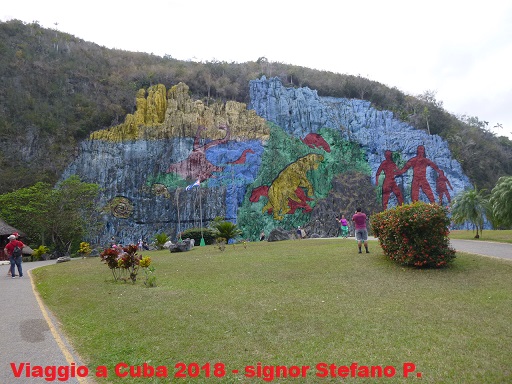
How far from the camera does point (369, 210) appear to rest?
3659cm

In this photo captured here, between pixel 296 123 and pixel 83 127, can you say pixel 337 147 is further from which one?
pixel 83 127

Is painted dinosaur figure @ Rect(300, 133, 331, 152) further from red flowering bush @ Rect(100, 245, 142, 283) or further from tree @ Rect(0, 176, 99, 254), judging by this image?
red flowering bush @ Rect(100, 245, 142, 283)

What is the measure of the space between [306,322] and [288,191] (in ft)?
98.9

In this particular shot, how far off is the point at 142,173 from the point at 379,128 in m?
25.2

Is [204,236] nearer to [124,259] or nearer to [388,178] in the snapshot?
[124,259]

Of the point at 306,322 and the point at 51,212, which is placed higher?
the point at 51,212

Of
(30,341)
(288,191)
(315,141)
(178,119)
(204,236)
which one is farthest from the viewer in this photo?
(315,141)

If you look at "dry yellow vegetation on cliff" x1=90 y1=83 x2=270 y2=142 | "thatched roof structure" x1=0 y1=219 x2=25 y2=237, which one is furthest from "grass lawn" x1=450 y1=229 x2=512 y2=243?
"thatched roof structure" x1=0 y1=219 x2=25 y2=237

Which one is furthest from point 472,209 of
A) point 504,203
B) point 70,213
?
point 70,213

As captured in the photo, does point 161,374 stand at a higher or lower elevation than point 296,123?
lower

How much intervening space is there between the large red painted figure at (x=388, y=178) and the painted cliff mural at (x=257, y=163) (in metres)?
0.10

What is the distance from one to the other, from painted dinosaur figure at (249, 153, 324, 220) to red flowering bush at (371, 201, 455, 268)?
24258 millimetres

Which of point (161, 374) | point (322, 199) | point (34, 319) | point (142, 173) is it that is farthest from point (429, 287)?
point (142, 173)

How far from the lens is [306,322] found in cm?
626
